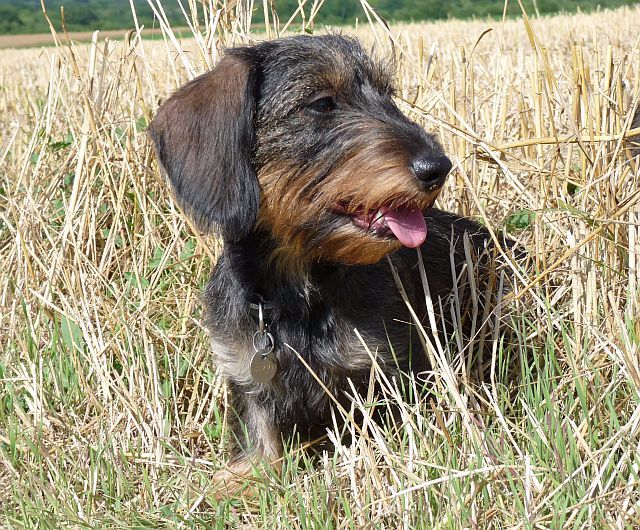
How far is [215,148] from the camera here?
2916mm

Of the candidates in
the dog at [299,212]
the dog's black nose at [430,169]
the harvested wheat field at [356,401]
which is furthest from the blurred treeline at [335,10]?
the dog's black nose at [430,169]

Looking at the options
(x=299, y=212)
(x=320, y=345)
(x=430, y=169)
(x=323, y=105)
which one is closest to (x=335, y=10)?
(x=323, y=105)

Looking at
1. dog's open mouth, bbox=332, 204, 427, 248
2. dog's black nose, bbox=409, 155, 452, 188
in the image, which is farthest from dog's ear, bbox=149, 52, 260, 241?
dog's black nose, bbox=409, 155, 452, 188

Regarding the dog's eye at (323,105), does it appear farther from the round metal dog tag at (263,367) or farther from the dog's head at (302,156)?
the round metal dog tag at (263,367)

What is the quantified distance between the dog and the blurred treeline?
15.4m

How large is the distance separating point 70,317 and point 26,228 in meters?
0.70

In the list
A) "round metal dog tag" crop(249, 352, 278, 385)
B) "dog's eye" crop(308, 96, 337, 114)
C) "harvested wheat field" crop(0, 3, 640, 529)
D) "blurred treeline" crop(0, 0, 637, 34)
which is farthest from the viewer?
"blurred treeline" crop(0, 0, 637, 34)

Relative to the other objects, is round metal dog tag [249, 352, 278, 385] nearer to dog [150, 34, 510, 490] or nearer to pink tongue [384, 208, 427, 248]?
dog [150, 34, 510, 490]

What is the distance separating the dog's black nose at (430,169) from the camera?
2.64 metres

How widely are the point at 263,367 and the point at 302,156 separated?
0.83 metres

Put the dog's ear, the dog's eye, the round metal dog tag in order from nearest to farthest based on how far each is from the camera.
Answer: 1. the dog's ear
2. the dog's eye
3. the round metal dog tag

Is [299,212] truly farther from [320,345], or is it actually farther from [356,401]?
[356,401]

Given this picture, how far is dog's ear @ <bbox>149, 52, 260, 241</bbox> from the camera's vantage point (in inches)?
114

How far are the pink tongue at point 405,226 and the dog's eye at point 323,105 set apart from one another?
0.49 metres
